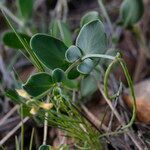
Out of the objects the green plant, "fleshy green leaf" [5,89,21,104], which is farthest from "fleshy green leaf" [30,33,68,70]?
"fleshy green leaf" [5,89,21,104]

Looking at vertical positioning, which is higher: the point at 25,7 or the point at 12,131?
the point at 25,7

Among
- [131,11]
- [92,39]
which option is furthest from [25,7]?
[92,39]

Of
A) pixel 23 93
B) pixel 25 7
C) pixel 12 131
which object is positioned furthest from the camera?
pixel 25 7

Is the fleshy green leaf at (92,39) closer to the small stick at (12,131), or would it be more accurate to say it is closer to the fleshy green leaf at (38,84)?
the fleshy green leaf at (38,84)

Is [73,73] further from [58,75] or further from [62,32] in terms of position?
[62,32]

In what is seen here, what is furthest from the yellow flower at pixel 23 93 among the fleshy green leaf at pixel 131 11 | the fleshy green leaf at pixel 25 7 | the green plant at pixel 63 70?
the fleshy green leaf at pixel 131 11

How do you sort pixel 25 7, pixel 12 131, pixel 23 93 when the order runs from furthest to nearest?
pixel 25 7
pixel 12 131
pixel 23 93

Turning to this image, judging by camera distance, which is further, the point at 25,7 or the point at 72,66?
the point at 25,7

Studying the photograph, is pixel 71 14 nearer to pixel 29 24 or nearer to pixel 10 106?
pixel 29 24
